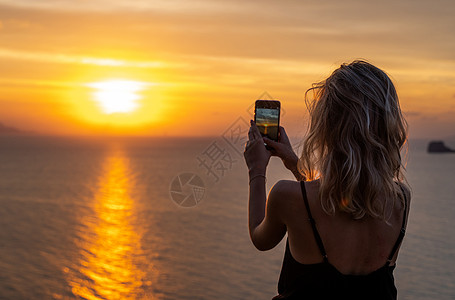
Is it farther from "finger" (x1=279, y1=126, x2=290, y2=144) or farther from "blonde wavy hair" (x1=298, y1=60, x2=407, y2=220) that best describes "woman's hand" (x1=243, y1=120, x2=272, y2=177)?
"blonde wavy hair" (x1=298, y1=60, x2=407, y2=220)

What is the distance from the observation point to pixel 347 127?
82.8 inches

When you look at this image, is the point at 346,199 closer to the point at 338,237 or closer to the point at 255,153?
the point at 338,237

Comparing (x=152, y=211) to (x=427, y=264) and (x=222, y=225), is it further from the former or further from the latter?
(x=427, y=264)

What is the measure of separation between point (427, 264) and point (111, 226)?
27.4m

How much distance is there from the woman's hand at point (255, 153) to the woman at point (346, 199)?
249 mm

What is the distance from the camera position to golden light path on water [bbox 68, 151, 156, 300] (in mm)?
28141

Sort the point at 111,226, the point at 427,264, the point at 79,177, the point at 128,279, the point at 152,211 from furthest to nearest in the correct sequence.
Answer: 1. the point at 79,177
2. the point at 152,211
3. the point at 111,226
4. the point at 427,264
5. the point at 128,279

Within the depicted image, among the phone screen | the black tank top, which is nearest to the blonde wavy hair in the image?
the black tank top

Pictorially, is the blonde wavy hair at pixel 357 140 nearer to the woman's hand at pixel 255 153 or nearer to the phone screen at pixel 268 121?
the woman's hand at pixel 255 153

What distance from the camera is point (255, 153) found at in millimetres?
2518

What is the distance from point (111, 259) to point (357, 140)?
34.6m

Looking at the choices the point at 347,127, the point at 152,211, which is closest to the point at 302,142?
the point at 347,127

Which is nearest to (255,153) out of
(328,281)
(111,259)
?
(328,281)

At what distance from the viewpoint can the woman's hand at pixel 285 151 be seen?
2.63 meters
